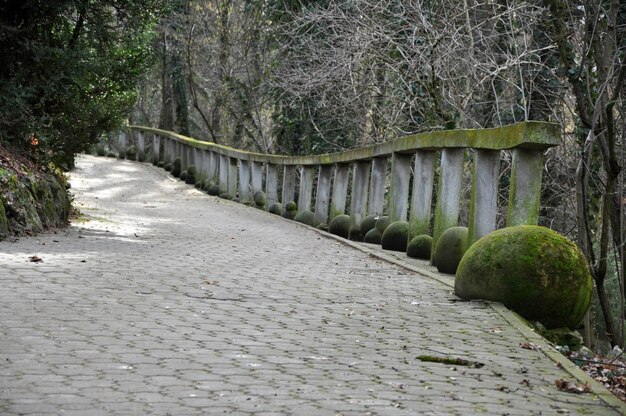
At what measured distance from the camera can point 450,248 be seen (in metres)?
12.3

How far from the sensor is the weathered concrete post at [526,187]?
396 inches

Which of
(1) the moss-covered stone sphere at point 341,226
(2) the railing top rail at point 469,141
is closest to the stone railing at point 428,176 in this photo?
(2) the railing top rail at point 469,141

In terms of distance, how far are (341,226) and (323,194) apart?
261 centimetres

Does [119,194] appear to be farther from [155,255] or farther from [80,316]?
[80,316]

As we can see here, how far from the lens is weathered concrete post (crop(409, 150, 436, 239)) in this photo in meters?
14.5

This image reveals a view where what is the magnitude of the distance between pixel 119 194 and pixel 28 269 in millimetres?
17225

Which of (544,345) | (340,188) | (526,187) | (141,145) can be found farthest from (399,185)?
(141,145)

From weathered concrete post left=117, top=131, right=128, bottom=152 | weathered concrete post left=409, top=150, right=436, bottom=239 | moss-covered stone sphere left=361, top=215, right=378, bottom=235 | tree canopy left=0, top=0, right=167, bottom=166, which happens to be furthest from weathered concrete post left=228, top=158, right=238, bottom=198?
weathered concrete post left=117, top=131, right=128, bottom=152

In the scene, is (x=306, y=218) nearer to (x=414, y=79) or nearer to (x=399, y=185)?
(x=414, y=79)

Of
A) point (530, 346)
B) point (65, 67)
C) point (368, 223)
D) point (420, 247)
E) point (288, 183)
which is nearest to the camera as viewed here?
point (530, 346)

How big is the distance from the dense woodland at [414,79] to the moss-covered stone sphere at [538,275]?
104 inches

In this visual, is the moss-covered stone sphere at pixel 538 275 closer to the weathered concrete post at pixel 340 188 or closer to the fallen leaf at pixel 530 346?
the fallen leaf at pixel 530 346

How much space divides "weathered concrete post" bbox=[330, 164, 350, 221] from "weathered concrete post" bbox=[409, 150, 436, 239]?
18.8 ft

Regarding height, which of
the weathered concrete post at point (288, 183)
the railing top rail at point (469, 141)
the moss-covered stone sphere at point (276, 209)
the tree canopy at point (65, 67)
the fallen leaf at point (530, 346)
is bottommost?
the moss-covered stone sphere at point (276, 209)
